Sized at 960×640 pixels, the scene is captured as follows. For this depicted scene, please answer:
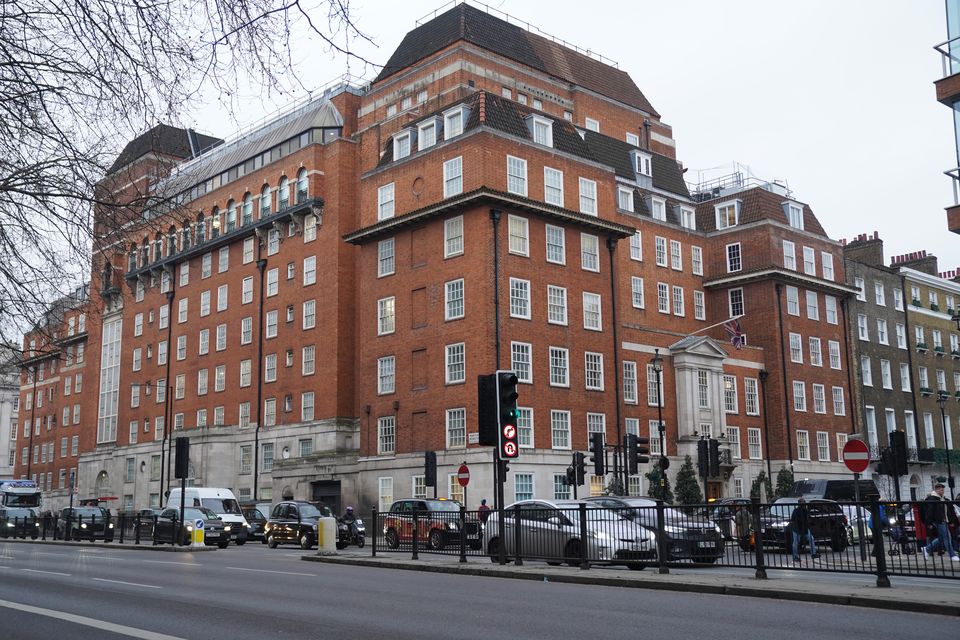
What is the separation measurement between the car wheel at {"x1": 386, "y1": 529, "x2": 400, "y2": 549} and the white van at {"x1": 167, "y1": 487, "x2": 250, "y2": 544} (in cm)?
1512

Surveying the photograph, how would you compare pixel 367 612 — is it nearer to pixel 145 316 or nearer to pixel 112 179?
pixel 112 179

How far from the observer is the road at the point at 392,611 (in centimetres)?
1041

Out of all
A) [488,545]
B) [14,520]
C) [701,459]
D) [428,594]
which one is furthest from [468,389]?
[428,594]

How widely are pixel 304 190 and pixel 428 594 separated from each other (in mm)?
45290

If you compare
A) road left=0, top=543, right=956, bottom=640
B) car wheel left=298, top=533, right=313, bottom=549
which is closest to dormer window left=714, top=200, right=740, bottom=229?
car wheel left=298, top=533, right=313, bottom=549

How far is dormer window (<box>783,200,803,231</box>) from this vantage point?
61531 mm

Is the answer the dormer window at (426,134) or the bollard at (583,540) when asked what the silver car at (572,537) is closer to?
the bollard at (583,540)

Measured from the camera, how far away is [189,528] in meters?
34.8

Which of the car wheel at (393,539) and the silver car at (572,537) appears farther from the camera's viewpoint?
the car wheel at (393,539)

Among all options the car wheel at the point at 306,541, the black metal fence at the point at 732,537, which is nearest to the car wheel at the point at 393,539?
the black metal fence at the point at 732,537

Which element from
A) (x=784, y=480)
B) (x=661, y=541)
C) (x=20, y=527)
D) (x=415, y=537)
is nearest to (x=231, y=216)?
(x=20, y=527)

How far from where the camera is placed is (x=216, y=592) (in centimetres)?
1498

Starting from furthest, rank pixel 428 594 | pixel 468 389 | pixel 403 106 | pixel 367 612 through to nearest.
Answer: pixel 403 106
pixel 468 389
pixel 428 594
pixel 367 612

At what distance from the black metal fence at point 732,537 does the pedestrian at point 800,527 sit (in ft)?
0.06
